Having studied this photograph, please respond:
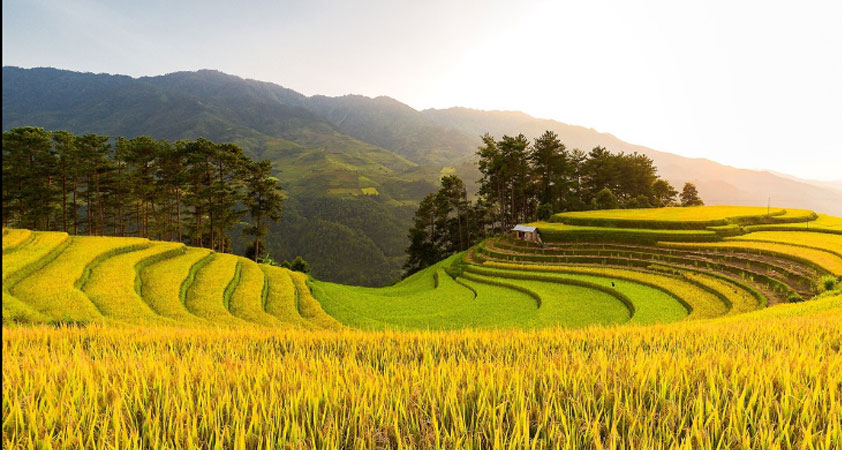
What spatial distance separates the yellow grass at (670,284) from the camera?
17.8 meters

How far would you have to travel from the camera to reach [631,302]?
19766 mm

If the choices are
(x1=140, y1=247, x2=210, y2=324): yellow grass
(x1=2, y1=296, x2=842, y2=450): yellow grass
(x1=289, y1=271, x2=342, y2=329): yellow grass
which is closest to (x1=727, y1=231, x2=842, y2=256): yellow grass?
(x1=2, y1=296, x2=842, y2=450): yellow grass

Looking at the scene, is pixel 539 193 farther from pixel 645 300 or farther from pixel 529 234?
pixel 645 300

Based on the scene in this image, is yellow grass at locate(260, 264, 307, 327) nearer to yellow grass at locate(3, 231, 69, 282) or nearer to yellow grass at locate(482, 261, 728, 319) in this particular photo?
yellow grass at locate(3, 231, 69, 282)

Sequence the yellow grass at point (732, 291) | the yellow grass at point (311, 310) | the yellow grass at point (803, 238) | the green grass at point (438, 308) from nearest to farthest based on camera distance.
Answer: the yellow grass at point (311, 310) → the yellow grass at point (732, 291) → the green grass at point (438, 308) → the yellow grass at point (803, 238)

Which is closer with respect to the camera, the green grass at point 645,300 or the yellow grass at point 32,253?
the yellow grass at point 32,253

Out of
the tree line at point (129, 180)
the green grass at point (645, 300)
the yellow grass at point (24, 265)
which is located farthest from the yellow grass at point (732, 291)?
the tree line at point (129, 180)

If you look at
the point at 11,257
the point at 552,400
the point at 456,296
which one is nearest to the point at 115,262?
the point at 11,257

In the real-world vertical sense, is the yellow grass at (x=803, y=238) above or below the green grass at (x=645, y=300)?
above

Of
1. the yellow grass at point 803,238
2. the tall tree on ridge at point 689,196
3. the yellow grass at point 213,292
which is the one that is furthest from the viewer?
the tall tree on ridge at point 689,196

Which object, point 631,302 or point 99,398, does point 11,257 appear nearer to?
point 99,398

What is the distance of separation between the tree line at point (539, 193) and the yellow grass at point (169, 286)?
36186 millimetres

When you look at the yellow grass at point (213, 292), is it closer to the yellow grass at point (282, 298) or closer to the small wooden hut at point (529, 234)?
the yellow grass at point (282, 298)

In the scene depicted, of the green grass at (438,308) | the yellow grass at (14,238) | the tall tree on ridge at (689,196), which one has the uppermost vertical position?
the tall tree on ridge at (689,196)
